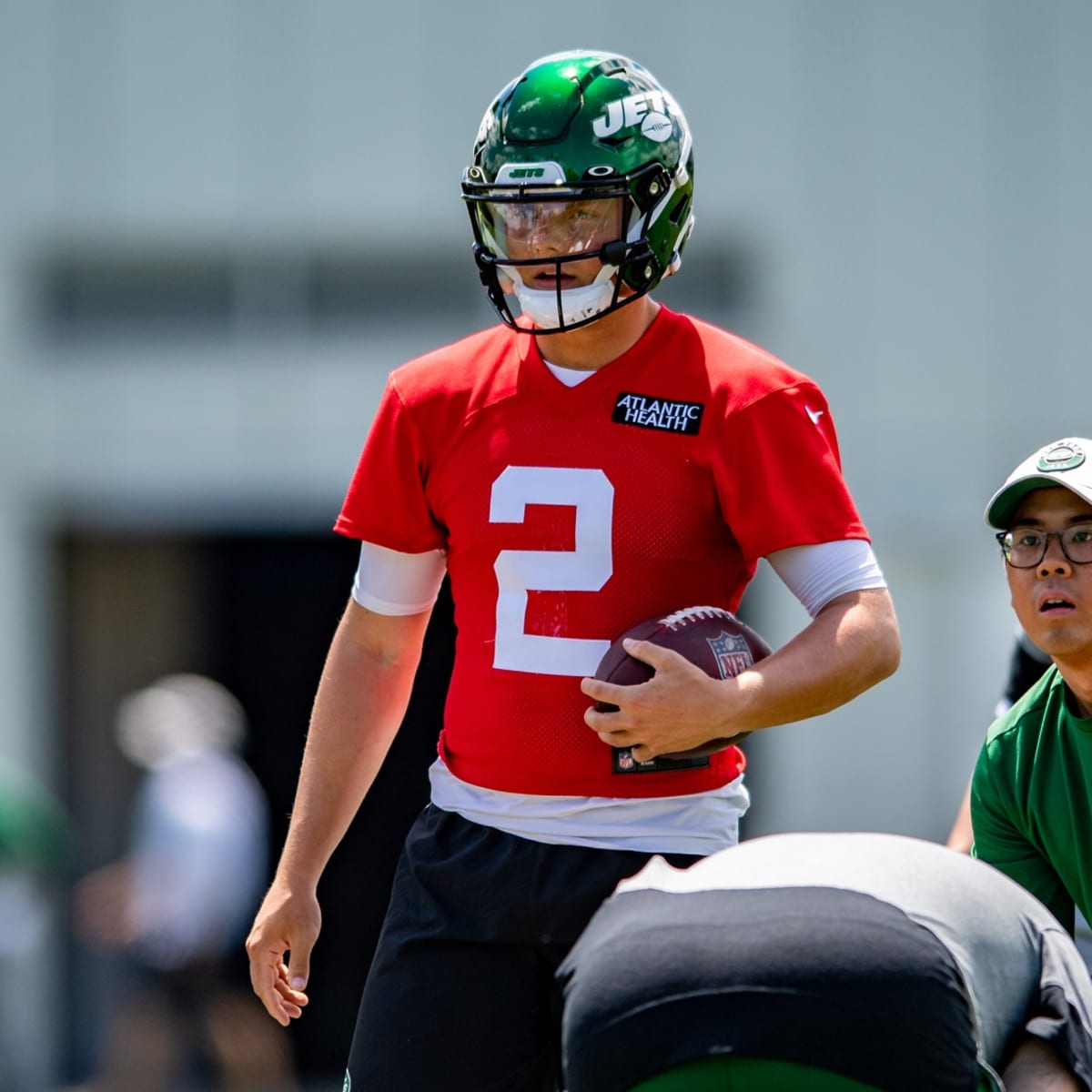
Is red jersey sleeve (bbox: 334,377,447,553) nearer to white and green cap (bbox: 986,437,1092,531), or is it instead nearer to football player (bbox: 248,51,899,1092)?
football player (bbox: 248,51,899,1092)

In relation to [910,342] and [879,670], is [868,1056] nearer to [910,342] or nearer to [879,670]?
[879,670]

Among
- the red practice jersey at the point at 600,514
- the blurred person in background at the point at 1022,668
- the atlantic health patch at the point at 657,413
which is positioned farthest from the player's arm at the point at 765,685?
the blurred person in background at the point at 1022,668

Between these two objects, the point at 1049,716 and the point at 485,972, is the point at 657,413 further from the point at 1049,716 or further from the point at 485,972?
the point at 485,972

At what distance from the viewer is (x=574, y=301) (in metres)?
3.11

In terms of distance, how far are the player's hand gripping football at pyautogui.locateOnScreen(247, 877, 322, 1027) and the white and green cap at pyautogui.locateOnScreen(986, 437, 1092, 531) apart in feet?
4.79

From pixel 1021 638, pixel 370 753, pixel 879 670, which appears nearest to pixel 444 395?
pixel 370 753

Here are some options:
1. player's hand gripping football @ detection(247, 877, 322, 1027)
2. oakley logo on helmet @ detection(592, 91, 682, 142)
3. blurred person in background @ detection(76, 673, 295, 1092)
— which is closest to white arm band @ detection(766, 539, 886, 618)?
oakley logo on helmet @ detection(592, 91, 682, 142)

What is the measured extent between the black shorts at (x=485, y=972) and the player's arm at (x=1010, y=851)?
60 centimetres

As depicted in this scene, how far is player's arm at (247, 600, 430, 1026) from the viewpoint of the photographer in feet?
10.9

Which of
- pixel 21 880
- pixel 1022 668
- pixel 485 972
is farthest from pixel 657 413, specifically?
pixel 21 880

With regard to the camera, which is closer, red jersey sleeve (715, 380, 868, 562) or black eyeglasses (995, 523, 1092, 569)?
red jersey sleeve (715, 380, 868, 562)

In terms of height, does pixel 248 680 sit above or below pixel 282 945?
below

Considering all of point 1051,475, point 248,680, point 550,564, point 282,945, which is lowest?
point 248,680

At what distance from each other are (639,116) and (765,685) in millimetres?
1040
